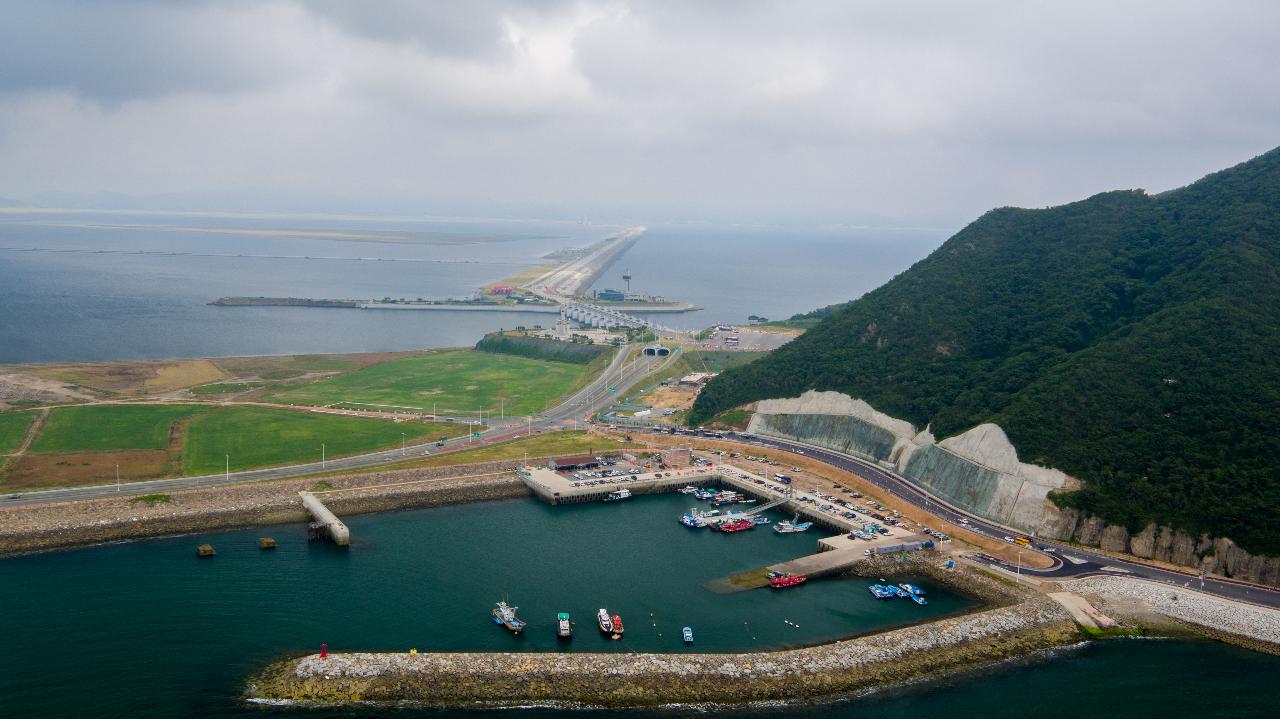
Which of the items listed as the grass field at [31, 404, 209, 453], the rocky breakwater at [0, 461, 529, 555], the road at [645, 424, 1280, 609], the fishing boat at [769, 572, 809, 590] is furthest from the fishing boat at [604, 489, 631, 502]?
the grass field at [31, 404, 209, 453]

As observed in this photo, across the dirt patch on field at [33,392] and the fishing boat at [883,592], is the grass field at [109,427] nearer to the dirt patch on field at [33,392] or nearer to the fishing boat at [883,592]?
the dirt patch on field at [33,392]

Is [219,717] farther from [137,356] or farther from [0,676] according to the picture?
[137,356]

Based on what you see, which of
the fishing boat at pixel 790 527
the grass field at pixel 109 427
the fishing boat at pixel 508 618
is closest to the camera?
the fishing boat at pixel 508 618

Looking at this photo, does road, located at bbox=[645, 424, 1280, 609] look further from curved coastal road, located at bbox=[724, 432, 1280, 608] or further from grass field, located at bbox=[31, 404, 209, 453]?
grass field, located at bbox=[31, 404, 209, 453]

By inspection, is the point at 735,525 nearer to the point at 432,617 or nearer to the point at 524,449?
the point at 524,449

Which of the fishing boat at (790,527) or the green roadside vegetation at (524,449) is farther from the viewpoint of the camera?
the green roadside vegetation at (524,449)

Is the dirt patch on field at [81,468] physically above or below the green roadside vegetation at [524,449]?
below

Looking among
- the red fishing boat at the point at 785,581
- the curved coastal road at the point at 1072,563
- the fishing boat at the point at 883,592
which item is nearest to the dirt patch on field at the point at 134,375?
the red fishing boat at the point at 785,581
